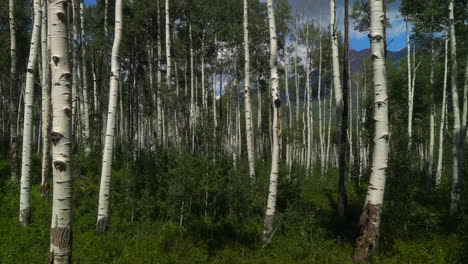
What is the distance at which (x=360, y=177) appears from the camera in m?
14.0

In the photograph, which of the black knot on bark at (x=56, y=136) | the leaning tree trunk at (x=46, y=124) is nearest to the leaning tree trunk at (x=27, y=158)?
the leaning tree trunk at (x=46, y=124)

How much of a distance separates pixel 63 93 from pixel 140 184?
6856 mm

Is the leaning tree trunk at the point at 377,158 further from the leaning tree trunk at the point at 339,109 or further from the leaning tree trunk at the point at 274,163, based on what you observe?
the leaning tree trunk at the point at 339,109

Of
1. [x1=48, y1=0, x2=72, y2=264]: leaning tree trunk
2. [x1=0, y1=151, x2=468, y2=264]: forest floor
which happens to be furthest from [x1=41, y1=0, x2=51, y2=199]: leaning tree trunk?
[x1=48, y1=0, x2=72, y2=264]: leaning tree trunk

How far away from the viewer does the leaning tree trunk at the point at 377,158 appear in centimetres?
472

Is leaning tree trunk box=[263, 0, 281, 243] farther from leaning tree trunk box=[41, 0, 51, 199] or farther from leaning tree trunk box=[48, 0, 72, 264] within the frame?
leaning tree trunk box=[41, 0, 51, 199]

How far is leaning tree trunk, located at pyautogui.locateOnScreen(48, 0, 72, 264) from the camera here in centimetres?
266

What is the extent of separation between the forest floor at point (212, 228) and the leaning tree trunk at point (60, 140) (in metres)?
2.32

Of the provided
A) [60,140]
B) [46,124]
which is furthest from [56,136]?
[46,124]

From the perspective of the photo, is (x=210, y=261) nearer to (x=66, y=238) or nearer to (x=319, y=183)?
(x=66, y=238)

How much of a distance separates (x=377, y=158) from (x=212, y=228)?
12.8 feet

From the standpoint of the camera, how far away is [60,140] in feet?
8.83

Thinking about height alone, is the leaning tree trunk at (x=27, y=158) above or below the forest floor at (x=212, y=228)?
above

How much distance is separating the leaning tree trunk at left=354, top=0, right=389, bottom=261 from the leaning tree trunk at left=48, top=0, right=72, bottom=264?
4.19m
